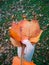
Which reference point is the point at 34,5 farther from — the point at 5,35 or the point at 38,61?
the point at 38,61

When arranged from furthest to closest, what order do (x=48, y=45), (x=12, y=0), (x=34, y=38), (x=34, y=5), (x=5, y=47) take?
(x=12, y=0), (x=34, y=5), (x=5, y=47), (x=48, y=45), (x=34, y=38)

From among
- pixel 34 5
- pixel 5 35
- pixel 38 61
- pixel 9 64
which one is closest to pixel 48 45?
pixel 38 61

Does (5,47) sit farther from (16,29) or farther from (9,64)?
(16,29)

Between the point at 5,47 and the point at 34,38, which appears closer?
the point at 34,38

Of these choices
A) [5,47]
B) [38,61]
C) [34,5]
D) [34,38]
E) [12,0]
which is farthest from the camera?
[12,0]

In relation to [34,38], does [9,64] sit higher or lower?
lower

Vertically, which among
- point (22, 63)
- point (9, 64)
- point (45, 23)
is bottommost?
point (9, 64)
